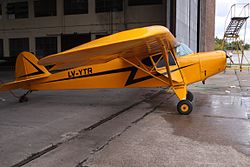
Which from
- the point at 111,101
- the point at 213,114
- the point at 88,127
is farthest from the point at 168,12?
the point at 88,127

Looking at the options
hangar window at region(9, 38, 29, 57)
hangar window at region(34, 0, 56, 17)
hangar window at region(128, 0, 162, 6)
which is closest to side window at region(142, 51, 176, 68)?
hangar window at region(128, 0, 162, 6)

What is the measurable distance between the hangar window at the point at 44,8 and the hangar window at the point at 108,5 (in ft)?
14.2

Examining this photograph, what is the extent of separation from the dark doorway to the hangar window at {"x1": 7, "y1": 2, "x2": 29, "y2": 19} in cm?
459

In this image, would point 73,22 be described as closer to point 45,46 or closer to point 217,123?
point 45,46

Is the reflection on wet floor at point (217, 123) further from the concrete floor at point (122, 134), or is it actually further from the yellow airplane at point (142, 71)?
the yellow airplane at point (142, 71)

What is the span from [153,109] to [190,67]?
1569 mm

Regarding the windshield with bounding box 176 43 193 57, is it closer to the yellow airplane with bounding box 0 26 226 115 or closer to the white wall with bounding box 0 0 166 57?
the yellow airplane with bounding box 0 26 226 115

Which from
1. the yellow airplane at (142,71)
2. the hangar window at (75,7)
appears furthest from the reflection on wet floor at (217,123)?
the hangar window at (75,7)

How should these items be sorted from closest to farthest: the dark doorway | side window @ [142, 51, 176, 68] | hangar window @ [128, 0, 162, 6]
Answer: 1. side window @ [142, 51, 176, 68]
2. hangar window @ [128, 0, 162, 6]
3. the dark doorway

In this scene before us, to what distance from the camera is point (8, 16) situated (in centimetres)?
2652

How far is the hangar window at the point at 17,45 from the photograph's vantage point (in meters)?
26.0

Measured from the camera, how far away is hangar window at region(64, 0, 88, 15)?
2373 centimetres

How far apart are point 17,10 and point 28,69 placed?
19.7 m

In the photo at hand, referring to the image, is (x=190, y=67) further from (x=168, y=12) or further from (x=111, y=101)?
(x=168, y=12)
